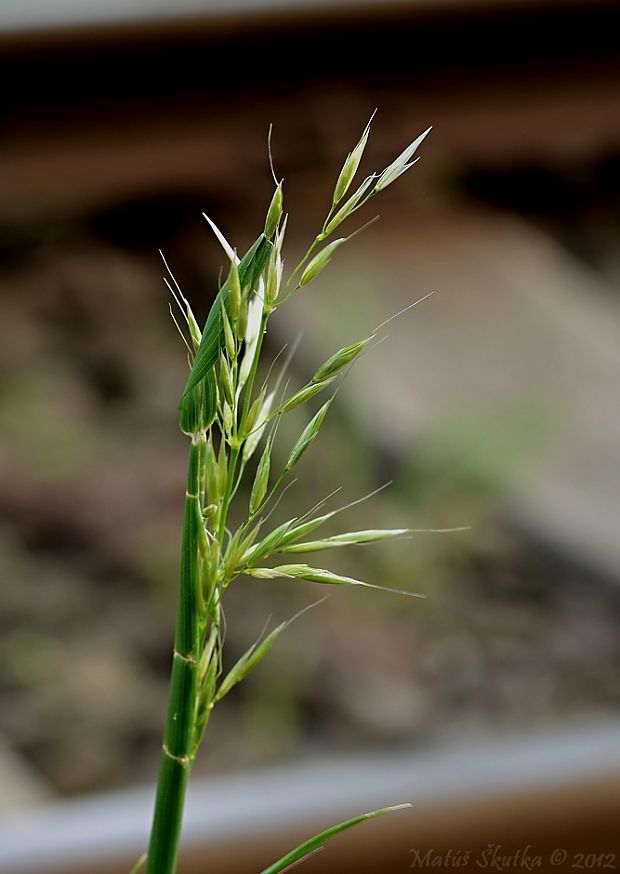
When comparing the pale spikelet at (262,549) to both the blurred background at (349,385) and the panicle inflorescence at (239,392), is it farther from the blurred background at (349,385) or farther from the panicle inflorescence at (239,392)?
the blurred background at (349,385)

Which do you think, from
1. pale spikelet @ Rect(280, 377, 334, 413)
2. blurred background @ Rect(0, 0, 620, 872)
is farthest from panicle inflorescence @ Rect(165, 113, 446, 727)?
blurred background @ Rect(0, 0, 620, 872)

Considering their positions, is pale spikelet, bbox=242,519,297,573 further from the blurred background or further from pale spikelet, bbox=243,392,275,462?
the blurred background

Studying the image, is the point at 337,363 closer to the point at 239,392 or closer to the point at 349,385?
the point at 239,392

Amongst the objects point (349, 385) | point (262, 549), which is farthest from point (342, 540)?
point (349, 385)

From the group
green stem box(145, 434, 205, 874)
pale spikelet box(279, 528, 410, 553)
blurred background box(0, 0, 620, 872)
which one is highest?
blurred background box(0, 0, 620, 872)

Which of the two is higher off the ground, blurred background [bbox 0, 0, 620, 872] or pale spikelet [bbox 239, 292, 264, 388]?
blurred background [bbox 0, 0, 620, 872]

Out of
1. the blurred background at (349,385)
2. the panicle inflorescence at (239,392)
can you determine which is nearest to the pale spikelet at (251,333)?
the panicle inflorescence at (239,392)

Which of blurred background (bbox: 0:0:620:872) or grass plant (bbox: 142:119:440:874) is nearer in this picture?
grass plant (bbox: 142:119:440:874)
